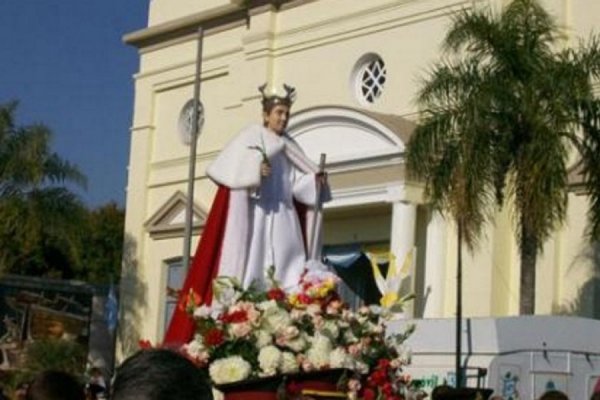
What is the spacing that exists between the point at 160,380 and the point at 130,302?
117 feet

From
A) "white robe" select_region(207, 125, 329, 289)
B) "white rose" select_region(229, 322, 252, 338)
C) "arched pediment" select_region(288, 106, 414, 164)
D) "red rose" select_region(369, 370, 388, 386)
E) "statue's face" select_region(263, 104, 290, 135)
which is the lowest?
"red rose" select_region(369, 370, 388, 386)

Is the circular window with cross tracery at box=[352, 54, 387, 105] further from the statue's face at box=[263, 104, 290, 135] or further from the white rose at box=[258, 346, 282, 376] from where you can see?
the white rose at box=[258, 346, 282, 376]

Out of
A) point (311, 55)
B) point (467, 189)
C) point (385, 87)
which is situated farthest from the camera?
point (311, 55)

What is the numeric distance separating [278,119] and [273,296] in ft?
7.29

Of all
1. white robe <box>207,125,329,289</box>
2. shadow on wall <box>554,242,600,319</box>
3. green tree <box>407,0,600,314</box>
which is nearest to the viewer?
white robe <box>207,125,329,289</box>

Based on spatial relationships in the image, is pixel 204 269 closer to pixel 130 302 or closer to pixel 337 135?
pixel 337 135

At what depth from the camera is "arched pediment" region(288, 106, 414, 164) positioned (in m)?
29.5

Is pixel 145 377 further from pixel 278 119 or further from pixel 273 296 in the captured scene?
pixel 278 119

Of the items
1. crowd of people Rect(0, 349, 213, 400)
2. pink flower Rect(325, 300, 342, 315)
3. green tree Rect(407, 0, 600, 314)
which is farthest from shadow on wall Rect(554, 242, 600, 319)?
crowd of people Rect(0, 349, 213, 400)

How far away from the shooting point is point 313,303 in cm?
794

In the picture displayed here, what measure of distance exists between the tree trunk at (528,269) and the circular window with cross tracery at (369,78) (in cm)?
929

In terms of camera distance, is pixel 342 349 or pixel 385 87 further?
pixel 385 87

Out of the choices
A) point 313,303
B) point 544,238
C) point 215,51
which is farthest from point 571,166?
point 313,303

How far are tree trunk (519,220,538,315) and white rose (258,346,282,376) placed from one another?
15483 mm
